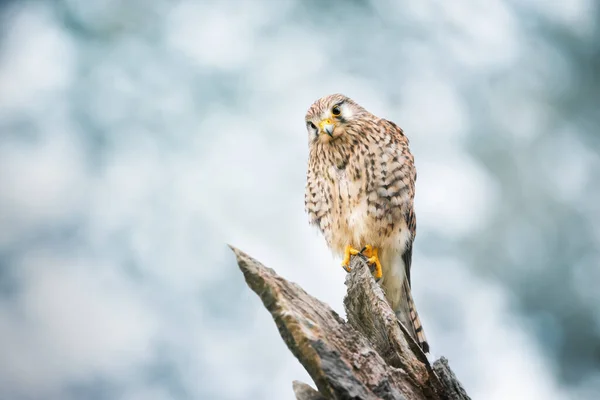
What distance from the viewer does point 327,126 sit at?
16.6 feet

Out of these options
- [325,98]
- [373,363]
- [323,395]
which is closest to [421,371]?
[373,363]

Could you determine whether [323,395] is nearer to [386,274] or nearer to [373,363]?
[373,363]

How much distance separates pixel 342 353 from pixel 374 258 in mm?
2367

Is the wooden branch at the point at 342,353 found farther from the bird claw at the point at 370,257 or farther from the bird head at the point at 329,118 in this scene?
the bird head at the point at 329,118

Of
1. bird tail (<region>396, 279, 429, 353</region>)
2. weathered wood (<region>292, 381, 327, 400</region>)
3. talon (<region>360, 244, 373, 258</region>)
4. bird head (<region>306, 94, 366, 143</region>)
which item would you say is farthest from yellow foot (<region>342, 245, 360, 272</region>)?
weathered wood (<region>292, 381, 327, 400</region>)

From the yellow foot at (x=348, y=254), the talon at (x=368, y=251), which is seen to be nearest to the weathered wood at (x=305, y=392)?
the yellow foot at (x=348, y=254)

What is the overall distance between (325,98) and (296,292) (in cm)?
273

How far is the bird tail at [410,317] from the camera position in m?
4.76

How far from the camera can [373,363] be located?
282cm

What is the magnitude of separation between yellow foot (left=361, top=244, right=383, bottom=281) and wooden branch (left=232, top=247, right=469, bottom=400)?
60.3 inches

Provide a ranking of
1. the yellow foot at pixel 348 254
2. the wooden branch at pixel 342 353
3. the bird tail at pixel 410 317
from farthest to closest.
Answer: the yellow foot at pixel 348 254, the bird tail at pixel 410 317, the wooden branch at pixel 342 353

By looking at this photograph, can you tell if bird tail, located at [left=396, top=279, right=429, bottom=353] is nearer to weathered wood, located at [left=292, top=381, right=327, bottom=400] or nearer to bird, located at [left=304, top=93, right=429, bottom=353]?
bird, located at [left=304, top=93, right=429, bottom=353]

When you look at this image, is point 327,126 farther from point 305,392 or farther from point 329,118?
point 305,392

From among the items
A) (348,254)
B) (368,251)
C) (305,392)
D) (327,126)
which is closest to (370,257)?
(368,251)
